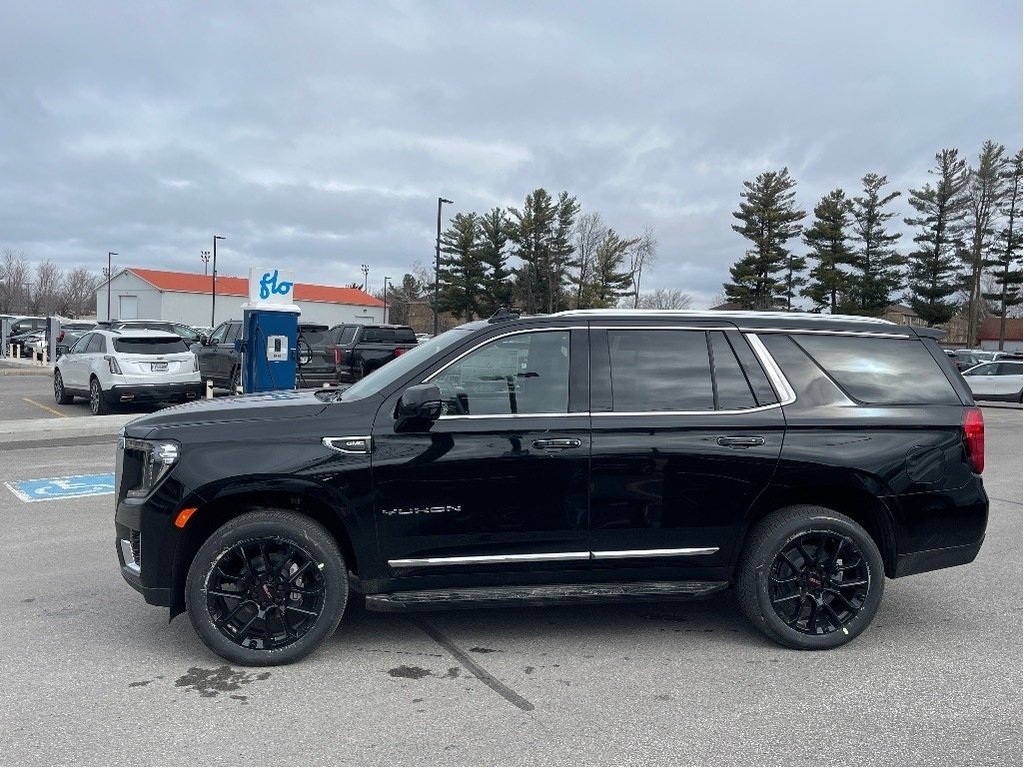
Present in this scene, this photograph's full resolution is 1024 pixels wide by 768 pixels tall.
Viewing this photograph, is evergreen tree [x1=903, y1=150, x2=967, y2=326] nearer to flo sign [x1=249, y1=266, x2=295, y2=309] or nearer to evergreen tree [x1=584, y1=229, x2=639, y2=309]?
evergreen tree [x1=584, y1=229, x2=639, y2=309]

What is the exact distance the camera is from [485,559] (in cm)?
440

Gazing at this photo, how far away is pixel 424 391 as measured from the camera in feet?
13.9

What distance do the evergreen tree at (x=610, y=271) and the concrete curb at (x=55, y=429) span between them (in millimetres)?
47588

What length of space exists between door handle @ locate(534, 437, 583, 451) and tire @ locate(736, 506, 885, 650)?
115 cm

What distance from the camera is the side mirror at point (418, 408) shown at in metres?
4.22

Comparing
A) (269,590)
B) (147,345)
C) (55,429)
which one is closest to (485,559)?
(269,590)

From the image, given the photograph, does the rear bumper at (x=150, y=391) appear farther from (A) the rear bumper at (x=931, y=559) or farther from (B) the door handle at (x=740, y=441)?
(A) the rear bumper at (x=931, y=559)

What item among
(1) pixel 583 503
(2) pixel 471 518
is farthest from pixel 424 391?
(1) pixel 583 503

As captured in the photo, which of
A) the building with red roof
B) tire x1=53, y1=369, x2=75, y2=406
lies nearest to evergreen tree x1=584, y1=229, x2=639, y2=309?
the building with red roof

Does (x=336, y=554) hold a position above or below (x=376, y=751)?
above

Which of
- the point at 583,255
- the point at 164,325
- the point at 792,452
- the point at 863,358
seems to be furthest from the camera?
the point at 583,255

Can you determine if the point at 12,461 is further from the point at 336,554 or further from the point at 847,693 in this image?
the point at 847,693

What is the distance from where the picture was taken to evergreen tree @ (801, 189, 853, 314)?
174 feet

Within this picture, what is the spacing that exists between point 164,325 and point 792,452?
30.3m
